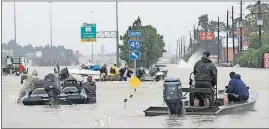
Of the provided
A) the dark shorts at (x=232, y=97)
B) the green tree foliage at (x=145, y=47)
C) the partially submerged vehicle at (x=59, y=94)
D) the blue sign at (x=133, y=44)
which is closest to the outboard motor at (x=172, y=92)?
the dark shorts at (x=232, y=97)

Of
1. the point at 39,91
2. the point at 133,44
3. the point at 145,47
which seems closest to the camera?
the point at 39,91

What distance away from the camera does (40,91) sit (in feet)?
83.6

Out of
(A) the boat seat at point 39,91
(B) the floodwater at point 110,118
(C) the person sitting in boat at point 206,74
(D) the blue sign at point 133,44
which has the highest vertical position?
(D) the blue sign at point 133,44

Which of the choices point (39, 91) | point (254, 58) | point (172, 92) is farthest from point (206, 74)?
point (254, 58)

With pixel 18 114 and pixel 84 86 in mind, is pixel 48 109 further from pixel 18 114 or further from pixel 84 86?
pixel 84 86

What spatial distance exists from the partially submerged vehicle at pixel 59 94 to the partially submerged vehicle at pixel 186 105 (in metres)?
6.28

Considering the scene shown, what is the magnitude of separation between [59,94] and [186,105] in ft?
23.6

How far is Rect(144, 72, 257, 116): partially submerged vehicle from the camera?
16781mm

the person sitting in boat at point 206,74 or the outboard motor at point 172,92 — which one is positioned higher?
the person sitting in boat at point 206,74

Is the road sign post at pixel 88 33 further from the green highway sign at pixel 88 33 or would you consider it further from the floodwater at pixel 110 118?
the floodwater at pixel 110 118

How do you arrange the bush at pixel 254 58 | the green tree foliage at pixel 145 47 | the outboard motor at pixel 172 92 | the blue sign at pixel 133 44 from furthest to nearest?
the bush at pixel 254 58 → the green tree foliage at pixel 145 47 → the blue sign at pixel 133 44 → the outboard motor at pixel 172 92

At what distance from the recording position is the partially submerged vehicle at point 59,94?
79.1ft

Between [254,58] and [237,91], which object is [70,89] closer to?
[237,91]

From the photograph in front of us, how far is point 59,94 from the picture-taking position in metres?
24.5
